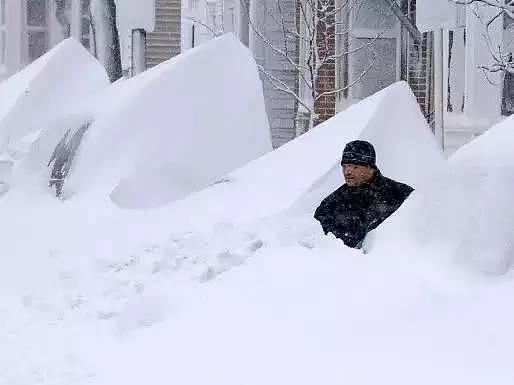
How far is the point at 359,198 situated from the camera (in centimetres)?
582

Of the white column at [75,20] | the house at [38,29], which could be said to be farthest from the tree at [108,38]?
the white column at [75,20]

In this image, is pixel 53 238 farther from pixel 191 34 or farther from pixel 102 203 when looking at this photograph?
pixel 191 34

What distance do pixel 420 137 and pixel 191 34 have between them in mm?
27614

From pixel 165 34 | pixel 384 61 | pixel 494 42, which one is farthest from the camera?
pixel 165 34

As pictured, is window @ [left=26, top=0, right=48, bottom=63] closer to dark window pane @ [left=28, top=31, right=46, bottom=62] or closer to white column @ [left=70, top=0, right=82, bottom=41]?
dark window pane @ [left=28, top=31, right=46, bottom=62]

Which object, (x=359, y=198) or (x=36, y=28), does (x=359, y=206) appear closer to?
(x=359, y=198)

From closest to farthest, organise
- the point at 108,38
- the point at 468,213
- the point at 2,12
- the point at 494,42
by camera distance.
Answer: the point at 468,213
the point at 494,42
the point at 108,38
the point at 2,12

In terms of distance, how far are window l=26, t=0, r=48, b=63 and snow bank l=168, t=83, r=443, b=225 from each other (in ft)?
43.6

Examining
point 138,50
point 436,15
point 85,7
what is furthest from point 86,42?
point 436,15

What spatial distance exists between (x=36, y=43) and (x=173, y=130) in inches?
501

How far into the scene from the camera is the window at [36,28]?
19438 mm

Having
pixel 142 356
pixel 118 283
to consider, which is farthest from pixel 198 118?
pixel 142 356

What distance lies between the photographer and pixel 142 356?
379cm

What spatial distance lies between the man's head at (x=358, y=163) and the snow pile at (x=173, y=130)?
1694 millimetres
